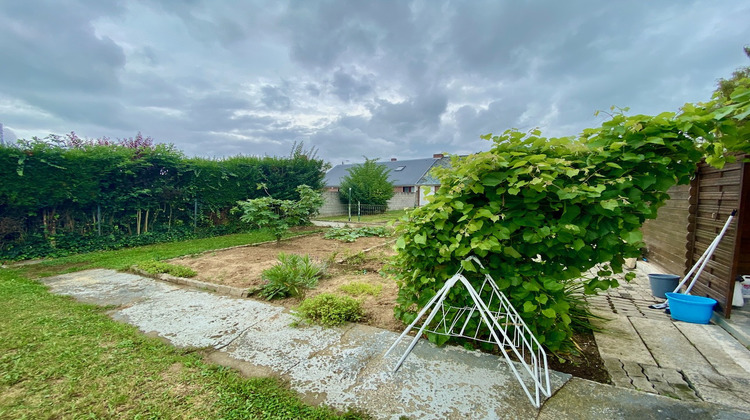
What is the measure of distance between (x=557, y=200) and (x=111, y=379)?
314 cm

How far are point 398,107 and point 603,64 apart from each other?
34.0 feet

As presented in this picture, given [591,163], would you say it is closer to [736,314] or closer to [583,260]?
[583,260]

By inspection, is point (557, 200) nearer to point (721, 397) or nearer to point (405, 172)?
point (721, 397)

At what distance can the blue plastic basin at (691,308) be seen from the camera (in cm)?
268

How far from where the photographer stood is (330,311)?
2762mm

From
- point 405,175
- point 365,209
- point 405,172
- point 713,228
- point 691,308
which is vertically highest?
point 405,172

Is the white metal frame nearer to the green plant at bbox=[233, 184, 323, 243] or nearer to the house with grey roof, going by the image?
the green plant at bbox=[233, 184, 323, 243]

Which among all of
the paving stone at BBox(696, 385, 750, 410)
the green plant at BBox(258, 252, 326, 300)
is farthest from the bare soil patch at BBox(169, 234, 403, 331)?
the paving stone at BBox(696, 385, 750, 410)

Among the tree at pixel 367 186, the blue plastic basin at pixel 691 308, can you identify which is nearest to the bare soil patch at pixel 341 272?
the blue plastic basin at pixel 691 308

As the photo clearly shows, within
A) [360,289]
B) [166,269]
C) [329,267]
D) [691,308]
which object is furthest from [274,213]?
[691,308]

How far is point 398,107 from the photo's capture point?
49.1 ft

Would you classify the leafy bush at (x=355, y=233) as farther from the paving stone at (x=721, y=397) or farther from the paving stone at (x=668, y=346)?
the paving stone at (x=721, y=397)

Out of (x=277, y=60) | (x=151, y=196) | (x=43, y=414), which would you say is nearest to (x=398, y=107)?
(x=277, y=60)

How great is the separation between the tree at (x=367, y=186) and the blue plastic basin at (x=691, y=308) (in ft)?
48.7
